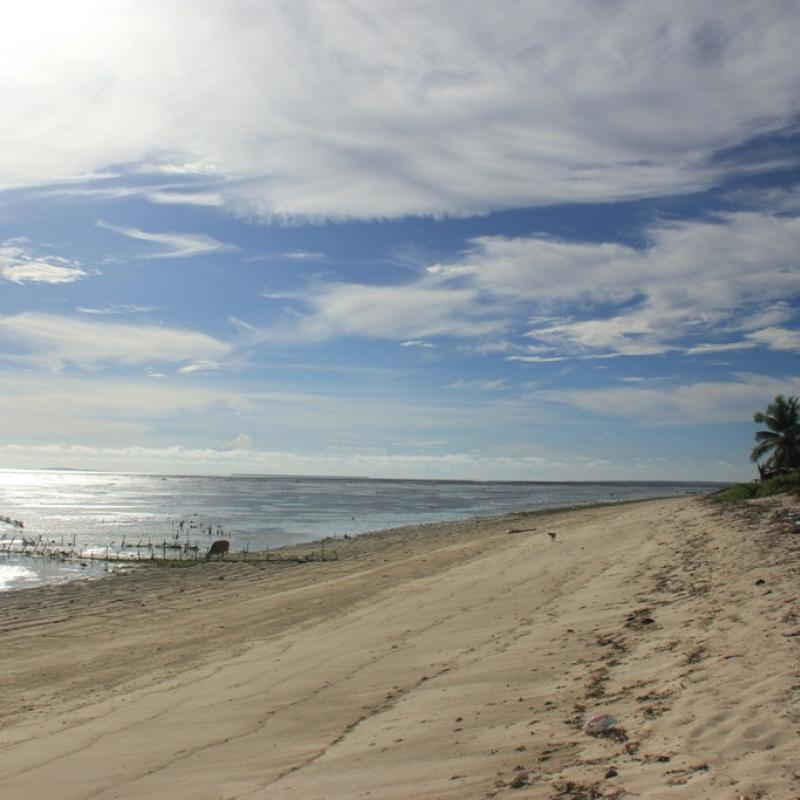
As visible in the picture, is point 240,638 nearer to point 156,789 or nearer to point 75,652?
point 75,652

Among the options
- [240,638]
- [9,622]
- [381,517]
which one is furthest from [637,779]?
[381,517]

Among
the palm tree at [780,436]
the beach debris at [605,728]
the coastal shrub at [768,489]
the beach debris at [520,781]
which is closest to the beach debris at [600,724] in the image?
the beach debris at [605,728]

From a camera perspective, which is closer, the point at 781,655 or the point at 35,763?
the point at 35,763

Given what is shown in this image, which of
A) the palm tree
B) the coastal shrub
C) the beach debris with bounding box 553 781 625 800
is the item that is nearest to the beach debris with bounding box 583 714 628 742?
the beach debris with bounding box 553 781 625 800

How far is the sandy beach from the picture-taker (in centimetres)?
533

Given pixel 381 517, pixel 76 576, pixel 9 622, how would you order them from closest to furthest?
pixel 9 622 < pixel 76 576 < pixel 381 517

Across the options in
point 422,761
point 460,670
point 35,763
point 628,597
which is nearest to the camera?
Answer: point 422,761

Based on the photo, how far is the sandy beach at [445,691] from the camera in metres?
5.33

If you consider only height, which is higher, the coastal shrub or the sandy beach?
the coastal shrub

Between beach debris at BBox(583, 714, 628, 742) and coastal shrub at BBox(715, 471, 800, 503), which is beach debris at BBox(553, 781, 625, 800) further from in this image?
coastal shrub at BBox(715, 471, 800, 503)

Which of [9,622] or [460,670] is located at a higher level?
[460,670]

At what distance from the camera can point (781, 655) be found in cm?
729

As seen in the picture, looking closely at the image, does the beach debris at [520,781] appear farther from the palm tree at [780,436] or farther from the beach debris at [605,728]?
the palm tree at [780,436]

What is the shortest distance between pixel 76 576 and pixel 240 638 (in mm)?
16612
